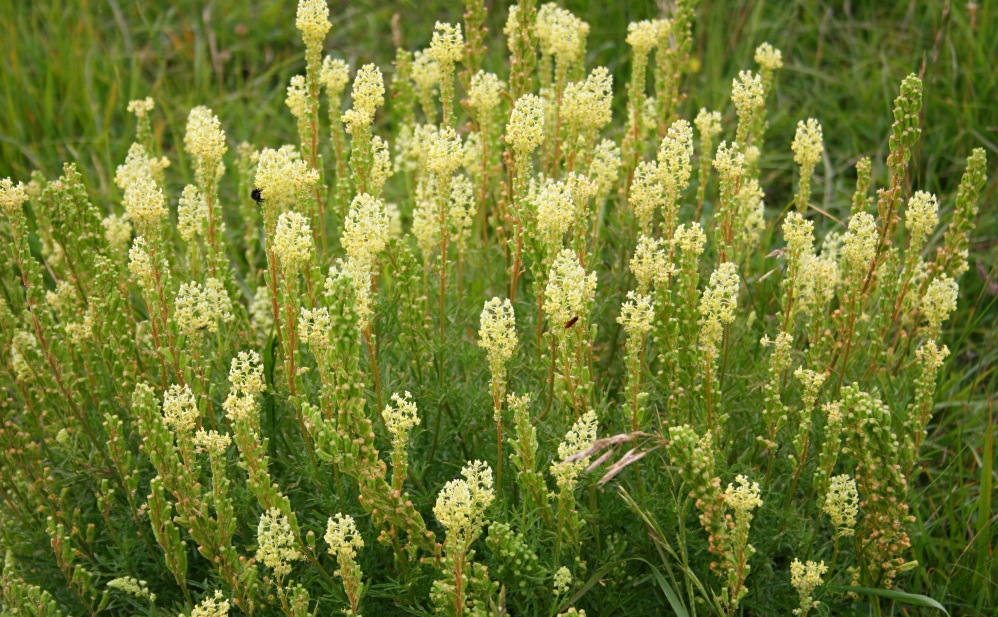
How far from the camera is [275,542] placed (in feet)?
10.1

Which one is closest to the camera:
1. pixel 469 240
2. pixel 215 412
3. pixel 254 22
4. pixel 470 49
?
pixel 215 412

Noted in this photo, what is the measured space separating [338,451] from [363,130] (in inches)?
47.9

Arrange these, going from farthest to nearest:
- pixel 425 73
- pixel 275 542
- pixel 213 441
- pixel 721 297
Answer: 1. pixel 425 73
2. pixel 721 297
3. pixel 213 441
4. pixel 275 542

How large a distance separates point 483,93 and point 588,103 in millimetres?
474

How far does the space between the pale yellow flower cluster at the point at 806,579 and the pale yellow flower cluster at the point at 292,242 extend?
1.65 m

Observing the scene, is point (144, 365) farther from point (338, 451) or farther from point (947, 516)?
point (947, 516)

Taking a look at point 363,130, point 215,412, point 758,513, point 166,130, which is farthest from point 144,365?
point 166,130

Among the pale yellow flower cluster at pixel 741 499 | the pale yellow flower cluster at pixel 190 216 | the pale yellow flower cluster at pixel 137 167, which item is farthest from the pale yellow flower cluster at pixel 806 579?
the pale yellow flower cluster at pixel 137 167

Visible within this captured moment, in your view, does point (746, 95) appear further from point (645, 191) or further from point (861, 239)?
point (861, 239)

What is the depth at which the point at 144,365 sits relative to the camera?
13.7 feet

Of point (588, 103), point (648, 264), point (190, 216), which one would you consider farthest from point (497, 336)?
point (190, 216)

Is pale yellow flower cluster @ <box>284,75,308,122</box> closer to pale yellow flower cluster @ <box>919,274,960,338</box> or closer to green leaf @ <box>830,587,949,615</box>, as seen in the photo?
pale yellow flower cluster @ <box>919,274,960,338</box>

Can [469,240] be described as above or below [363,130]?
below

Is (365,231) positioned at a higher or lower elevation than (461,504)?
higher
